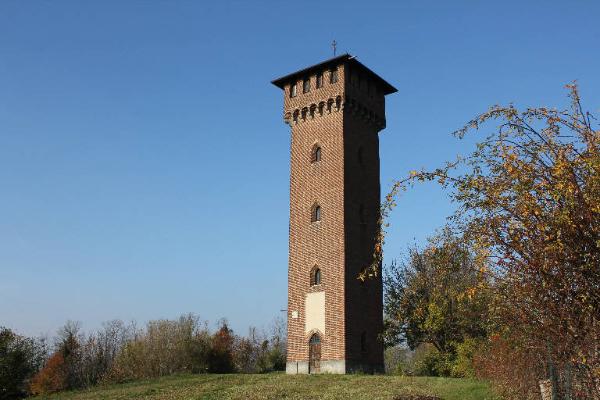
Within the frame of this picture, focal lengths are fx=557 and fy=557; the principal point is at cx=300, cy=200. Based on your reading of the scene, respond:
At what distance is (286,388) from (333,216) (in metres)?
10.9

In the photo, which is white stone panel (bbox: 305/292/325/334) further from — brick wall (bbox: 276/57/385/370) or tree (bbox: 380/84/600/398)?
tree (bbox: 380/84/600/398)

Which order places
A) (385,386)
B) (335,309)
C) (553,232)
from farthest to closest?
(335,309)
(385,386)
(553,232)

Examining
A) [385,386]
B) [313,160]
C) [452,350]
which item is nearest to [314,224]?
[313,160]

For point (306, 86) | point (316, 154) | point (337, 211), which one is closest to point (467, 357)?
point (337, 211)

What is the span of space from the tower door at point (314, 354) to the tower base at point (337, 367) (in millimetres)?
174

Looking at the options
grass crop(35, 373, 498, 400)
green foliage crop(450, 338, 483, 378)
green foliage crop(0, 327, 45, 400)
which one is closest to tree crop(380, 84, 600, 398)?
grass crop(35, 373, 498, 400)

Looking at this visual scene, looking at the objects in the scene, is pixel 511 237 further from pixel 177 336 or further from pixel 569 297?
pixel 177 336

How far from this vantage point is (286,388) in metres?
19.5

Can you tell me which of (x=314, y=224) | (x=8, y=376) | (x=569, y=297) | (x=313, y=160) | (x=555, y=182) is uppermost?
(x=313, y=160)

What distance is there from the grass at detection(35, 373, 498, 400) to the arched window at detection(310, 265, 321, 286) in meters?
5.61

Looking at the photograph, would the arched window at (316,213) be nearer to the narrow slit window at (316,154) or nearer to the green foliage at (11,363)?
the narrow slit window at (316,154)

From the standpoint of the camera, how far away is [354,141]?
100ft

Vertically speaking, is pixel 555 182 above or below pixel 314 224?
below

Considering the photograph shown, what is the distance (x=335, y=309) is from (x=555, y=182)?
22.7m
